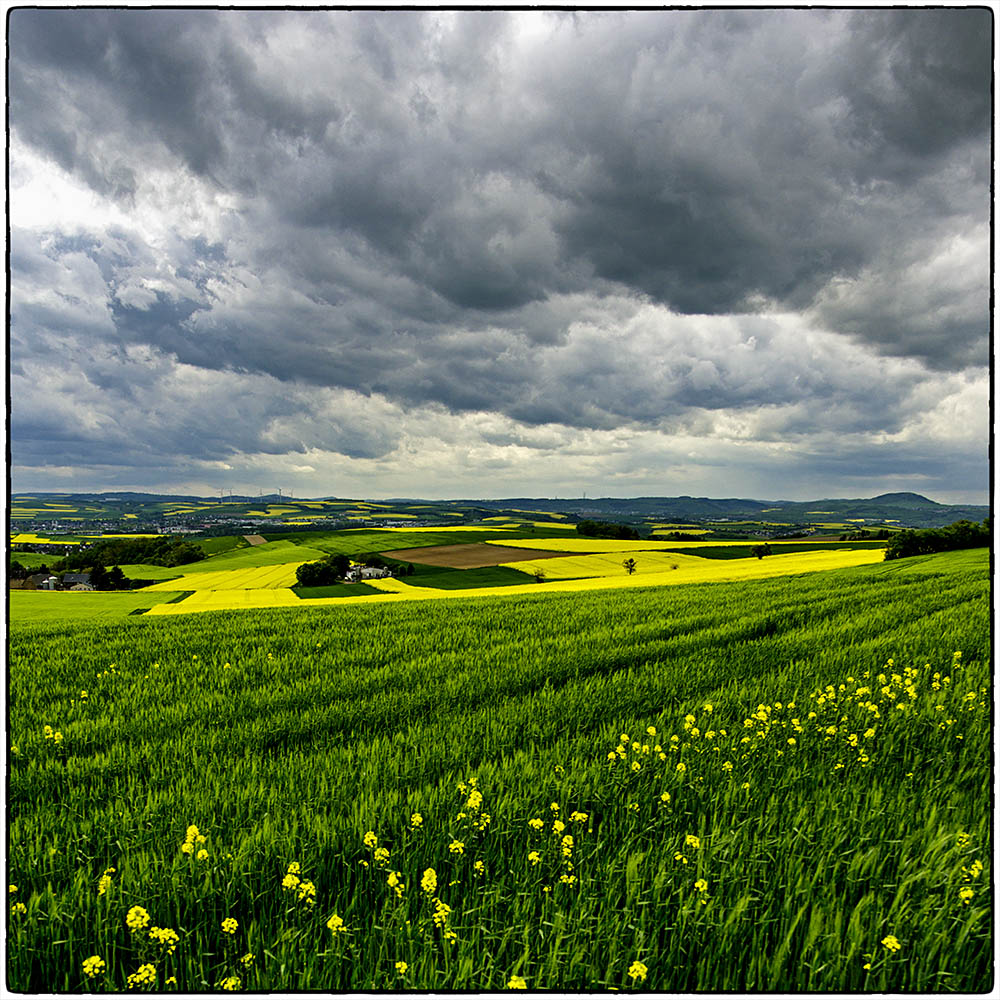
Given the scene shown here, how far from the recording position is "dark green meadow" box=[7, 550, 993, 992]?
1.88 metres

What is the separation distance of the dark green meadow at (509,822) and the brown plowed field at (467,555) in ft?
25.3

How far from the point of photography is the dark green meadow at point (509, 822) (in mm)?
1884

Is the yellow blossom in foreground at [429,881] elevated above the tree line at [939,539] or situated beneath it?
situated beneath

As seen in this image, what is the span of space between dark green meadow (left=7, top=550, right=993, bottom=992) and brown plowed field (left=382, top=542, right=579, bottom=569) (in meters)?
7.70

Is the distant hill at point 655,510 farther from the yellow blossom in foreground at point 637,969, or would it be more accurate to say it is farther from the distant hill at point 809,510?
the yellow blossom in foreground at point 637,969

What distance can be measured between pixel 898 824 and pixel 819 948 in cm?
87

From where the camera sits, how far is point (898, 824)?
8.00ft

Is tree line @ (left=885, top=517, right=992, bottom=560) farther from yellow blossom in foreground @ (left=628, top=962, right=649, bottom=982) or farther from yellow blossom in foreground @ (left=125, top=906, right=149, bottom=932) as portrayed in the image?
yellow blossom in foreground @ (left=125, top=906, right=149, bottom=932)

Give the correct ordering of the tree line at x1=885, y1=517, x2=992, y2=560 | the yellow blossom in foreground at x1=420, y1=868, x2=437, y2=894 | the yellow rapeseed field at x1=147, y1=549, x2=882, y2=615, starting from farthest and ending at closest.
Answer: the yellow rapeseed field at x1=147, y1=549, x2=882, y2=615 → the tree line at x1=885, y1=517, x2=992, y2=560 → the yellow blossom in foreground at x1=420, y1=868, x2=437, y2=894

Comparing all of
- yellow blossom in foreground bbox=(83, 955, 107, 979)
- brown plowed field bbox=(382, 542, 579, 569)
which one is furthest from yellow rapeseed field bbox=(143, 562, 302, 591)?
A: yellow blossom in foreground bbox=(83, 955, 107, 979)

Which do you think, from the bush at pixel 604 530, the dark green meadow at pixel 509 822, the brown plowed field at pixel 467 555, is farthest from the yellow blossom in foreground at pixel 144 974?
the bush at pixel 604 530

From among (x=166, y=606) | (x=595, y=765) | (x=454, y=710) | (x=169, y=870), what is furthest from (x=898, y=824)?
(x=166, y=606)

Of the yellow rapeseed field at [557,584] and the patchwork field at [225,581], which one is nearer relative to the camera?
the patchwork field at [225,581]

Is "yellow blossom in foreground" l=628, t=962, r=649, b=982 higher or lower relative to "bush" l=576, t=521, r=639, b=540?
lower
